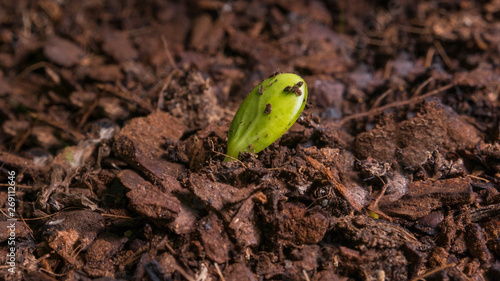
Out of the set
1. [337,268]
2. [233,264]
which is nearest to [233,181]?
[233,264]

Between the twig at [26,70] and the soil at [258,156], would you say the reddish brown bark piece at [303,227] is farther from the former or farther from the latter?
the twig at [26,70]

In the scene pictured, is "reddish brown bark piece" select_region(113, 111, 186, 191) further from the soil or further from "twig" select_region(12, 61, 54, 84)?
"twig" select_region(12, 61, 54, 84)

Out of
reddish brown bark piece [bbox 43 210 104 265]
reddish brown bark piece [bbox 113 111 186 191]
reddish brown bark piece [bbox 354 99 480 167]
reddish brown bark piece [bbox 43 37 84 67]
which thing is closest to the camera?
reddish brown bark piece [bbox 43 210 104 265]

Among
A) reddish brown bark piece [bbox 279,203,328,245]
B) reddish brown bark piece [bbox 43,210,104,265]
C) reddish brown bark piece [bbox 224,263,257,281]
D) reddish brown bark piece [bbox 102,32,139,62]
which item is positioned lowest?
reddish brown bark piece [bbox 224,263,257,281]

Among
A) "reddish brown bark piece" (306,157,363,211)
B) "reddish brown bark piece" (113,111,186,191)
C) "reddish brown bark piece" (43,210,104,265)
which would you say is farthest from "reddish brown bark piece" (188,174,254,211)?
"reddish brown bark piece" (43,210,104,265)

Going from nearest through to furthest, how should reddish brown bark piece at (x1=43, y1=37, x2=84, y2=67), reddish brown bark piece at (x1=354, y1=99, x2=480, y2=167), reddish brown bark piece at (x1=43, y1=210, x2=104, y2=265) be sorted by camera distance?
reddish brown bark piece at (x1=43, y1=210, x2=104, y2=265) < reddish brown bark piece at (x1=354, y1=99, x2=480, y2=167) < reddish brown bark piece at (x1=43, y1=37, x2=84, y2=67)

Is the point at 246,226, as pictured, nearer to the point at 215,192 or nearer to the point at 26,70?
the point at 215,192
